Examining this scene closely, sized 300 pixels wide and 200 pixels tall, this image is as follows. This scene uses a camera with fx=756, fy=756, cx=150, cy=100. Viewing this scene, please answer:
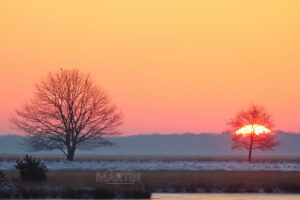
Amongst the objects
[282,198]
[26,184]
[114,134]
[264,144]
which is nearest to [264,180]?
[282,198]

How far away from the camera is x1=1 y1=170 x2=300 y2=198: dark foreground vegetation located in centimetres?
3481

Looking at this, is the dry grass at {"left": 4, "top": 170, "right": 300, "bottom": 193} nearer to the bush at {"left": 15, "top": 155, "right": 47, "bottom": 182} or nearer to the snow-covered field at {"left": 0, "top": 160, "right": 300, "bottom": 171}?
the bush at {"left": 15, "top": 155, "right": 47, "bottom": 182}

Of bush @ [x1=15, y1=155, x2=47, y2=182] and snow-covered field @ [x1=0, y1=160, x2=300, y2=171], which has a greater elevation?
snow-covered field @ [x1=0, y1=160, x2=300, y2=171]

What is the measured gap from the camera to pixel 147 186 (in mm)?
39812

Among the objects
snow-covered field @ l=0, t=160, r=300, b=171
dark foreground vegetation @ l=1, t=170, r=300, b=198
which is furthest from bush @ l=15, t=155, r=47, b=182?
snow-covered field @ l=0, t=160, r=300, b=171

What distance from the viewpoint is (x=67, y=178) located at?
44875 mm

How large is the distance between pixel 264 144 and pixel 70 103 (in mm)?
23405

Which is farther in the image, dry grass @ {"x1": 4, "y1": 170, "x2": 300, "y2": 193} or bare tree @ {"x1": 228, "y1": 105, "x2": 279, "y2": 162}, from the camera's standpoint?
bare tree @ {"x1": 228, "y1": 105, "x2": 279, "y2": 162}

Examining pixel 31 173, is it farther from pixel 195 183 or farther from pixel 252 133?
pixel 252 133

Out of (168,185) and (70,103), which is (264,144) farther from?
(168,185)

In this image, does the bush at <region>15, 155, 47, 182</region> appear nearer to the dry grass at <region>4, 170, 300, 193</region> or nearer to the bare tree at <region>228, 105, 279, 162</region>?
the dry grass at <region>4, 170, 300, 193</region>

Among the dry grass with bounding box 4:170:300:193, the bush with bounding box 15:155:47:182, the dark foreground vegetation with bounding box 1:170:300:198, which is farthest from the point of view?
the bush with bounding box 15:155:47:182

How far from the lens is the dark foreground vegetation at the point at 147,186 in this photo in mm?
34812

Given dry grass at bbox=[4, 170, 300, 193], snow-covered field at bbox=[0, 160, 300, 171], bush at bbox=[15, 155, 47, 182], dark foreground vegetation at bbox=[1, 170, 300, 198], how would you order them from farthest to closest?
snow-covered field at bbox=[0, 160, 300, 171] → bush at bbox=[15, 155, 47, 182] → dry grass at bbox=[4, 170, 300, 193] → dark foreground vegetation at bbox=[1, 170, 300, 198]
